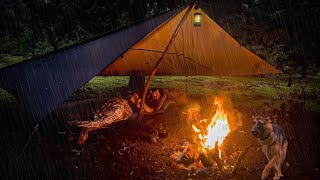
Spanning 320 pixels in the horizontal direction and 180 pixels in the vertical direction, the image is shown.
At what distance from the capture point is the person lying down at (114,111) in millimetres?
5324

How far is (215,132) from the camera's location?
4.91m

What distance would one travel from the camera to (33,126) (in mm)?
3480

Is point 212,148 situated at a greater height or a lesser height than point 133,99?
lesser

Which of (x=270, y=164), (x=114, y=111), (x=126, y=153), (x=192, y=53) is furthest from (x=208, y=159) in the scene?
(x=192, y=53)

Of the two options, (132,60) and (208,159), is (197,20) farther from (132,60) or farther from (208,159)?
(208,159)

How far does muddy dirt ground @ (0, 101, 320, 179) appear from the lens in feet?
14.1

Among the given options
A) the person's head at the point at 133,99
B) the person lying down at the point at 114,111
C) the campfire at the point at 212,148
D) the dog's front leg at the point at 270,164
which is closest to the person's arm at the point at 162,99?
the person lying down at the point at 114,111

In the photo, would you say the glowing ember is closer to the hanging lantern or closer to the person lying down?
the person lying down

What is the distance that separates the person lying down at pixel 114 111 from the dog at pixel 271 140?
9.71 feet

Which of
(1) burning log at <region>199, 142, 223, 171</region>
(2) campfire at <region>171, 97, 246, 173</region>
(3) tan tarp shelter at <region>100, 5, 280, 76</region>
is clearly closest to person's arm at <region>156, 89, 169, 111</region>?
(3) tan tarp shelter at <region>100, 5, 280, 76</region>

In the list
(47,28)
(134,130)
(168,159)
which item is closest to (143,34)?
(134,130)

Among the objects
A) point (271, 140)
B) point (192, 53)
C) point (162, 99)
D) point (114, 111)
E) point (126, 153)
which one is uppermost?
point (192, 53)

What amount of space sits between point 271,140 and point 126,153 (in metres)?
2.36

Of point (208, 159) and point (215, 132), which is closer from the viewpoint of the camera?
point (208, 159)
